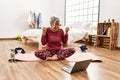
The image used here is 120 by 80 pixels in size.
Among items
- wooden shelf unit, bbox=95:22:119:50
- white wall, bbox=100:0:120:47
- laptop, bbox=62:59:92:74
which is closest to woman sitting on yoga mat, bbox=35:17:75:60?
laptop, bbox=62:59:92:74

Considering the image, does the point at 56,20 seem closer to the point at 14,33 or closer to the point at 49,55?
the point at 49,55

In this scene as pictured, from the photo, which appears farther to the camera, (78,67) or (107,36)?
(107,36)

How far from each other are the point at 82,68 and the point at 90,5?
3.92 meters

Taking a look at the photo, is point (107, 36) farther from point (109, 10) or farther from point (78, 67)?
point (78, 67)

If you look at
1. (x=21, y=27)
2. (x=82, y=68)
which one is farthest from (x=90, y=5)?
(x=82, y=68)

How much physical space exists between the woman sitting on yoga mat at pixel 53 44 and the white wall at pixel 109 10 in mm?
1880

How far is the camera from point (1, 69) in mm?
1966

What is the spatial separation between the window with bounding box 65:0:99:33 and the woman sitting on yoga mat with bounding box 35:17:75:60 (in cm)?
256

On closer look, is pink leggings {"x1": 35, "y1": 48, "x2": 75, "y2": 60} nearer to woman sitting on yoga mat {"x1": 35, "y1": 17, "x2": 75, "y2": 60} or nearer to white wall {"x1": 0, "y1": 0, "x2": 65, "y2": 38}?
woman sitting on yoga mat {"x1": 35, "y1": 17, "x2": 75, "y2": 60}

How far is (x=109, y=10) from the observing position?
4160mm

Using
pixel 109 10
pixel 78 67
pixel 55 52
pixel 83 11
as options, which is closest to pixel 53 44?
pixel 55 52

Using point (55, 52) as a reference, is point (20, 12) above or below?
above

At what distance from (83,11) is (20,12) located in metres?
2.49

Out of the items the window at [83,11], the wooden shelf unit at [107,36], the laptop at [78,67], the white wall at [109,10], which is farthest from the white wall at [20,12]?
the laptop at [78,67]
